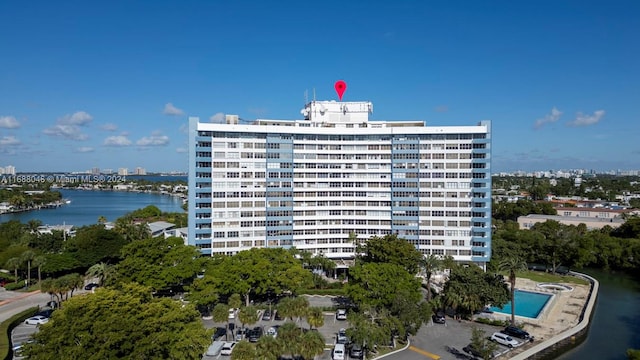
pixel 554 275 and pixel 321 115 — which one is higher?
pixel 321 115

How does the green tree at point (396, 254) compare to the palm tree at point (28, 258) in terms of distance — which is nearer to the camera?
the green tree at point (396, 254)

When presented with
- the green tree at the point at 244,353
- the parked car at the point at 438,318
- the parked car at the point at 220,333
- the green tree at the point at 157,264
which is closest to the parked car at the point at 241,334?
the parked car at the point at 220,333

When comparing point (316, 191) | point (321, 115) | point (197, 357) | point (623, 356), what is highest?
point (321, 115)

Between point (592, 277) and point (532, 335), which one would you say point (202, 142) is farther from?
point (592, 277)

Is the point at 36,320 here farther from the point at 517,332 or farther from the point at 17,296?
the point at 517,332

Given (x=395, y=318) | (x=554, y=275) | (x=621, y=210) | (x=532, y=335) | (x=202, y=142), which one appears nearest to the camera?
(x=395, y=318)

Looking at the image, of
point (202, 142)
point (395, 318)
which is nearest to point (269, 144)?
point (202, 142)

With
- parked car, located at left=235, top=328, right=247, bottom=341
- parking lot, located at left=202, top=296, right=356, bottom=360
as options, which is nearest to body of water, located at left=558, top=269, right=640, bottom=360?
parking lot, located at left=202, top=296, right=356, bottom=360

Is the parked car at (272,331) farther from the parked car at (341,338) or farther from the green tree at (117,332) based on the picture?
the green tree at (117,332)

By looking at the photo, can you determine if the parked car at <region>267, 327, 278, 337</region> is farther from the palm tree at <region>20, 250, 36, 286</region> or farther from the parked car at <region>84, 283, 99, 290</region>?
the palm tree at <region>20, 250, 36, 286</region>
